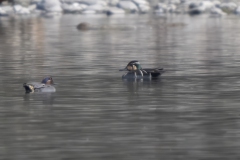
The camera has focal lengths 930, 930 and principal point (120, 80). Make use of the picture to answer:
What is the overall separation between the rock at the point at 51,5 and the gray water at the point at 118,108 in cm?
5033

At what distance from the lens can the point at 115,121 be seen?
1459 cm

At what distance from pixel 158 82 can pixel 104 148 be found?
27.1ft

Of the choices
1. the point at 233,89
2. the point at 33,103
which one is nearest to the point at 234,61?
the point at 233,89

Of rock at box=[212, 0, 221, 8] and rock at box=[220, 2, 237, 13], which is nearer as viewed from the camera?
rock at box=[220, 2, 237, 13]

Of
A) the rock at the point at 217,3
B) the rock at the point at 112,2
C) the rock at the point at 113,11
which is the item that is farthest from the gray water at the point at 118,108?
the rock at the point at 112,2

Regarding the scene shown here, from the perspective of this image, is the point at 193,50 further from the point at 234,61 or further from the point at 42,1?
the point at 42,1

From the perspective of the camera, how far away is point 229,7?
81312 millimetres

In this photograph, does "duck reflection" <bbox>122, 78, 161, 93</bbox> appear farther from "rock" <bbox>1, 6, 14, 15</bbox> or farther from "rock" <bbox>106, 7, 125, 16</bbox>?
"rock" <bbox>106, 7, 125, 16</bbox>

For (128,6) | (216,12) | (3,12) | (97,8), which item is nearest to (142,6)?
(128,6)

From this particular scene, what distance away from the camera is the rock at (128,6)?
84.2 m

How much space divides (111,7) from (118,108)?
6889 centimetres

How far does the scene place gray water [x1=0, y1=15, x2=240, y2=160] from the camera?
12.3 meters

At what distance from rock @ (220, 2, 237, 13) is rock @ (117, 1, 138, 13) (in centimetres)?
800

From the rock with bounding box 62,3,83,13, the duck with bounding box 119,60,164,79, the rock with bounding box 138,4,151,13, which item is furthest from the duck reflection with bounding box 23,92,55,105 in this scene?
the rock with bounding box 138,4,151,13
